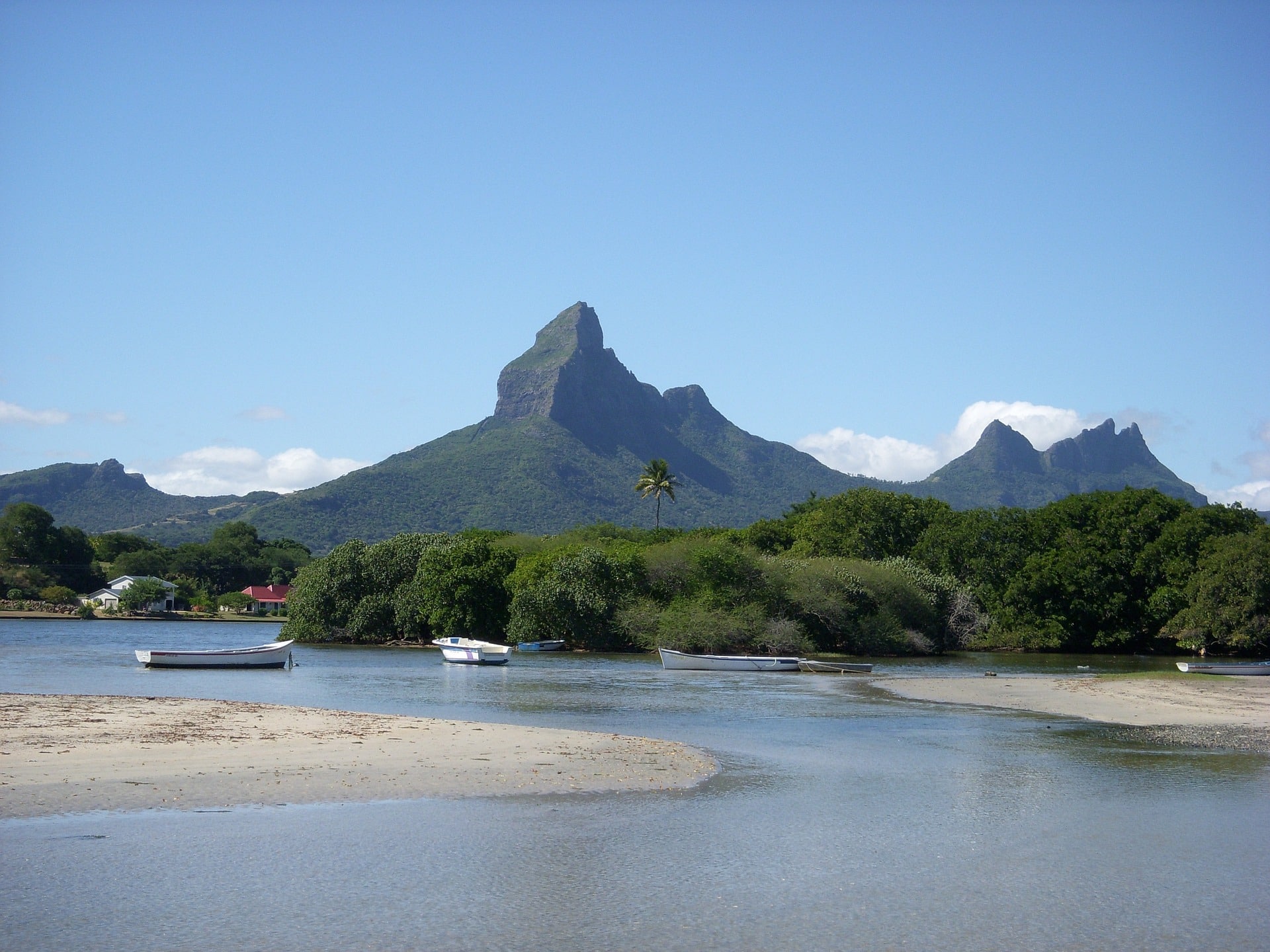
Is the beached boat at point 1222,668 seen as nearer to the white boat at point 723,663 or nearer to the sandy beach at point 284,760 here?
the white boat at point 723,663

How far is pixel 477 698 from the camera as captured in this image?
3850cm

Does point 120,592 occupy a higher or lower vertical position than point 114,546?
lower

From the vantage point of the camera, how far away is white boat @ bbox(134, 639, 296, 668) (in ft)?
169

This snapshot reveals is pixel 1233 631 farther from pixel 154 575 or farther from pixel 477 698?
pixel 154 575

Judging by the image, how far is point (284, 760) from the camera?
69.3 feet

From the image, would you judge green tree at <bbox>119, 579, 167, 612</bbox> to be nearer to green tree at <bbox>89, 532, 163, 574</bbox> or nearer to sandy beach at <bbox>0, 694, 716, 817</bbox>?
green tree at <bbox>89, 532, 163, 574</bbox>

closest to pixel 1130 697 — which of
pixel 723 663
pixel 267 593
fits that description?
pixel 723 663

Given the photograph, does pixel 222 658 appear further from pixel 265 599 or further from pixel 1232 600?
pixel 265 599

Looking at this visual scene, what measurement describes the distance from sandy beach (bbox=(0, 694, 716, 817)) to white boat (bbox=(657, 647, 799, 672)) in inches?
1196

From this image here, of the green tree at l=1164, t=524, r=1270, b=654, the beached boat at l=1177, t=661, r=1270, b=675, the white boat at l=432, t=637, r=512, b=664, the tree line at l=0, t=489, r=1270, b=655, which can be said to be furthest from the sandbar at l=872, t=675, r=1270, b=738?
the white boat at l=432, t=637, r=512, b=664

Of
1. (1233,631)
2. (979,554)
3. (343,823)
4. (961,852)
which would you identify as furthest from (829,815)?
(979,554)

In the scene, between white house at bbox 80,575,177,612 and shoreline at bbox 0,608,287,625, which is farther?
white house at bbox 80,575,177,612

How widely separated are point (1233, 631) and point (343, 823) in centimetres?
6953

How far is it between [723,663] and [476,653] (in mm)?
13183
